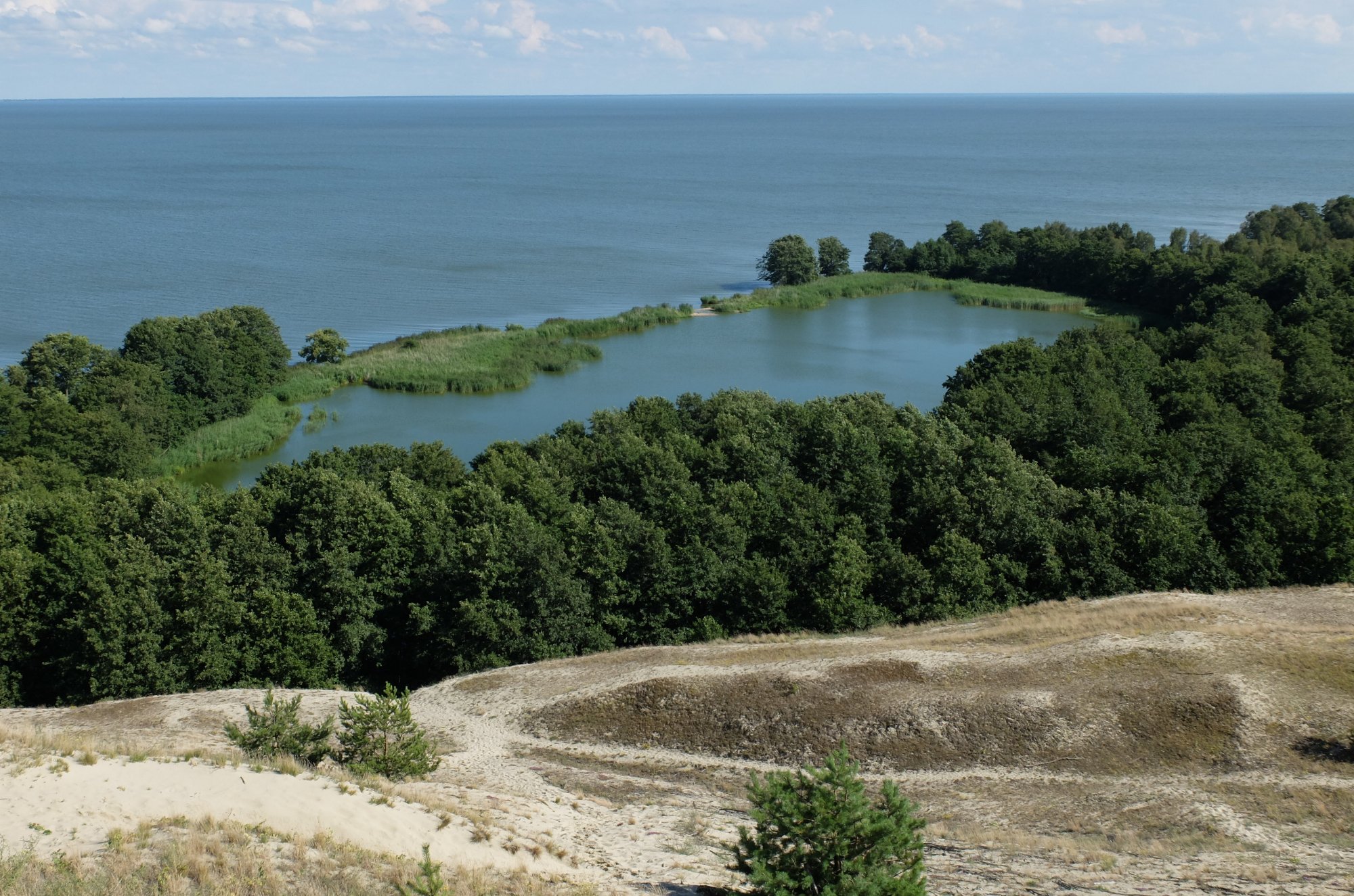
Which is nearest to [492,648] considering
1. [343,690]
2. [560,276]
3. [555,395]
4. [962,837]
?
[343,690]

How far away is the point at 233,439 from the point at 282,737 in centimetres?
3883

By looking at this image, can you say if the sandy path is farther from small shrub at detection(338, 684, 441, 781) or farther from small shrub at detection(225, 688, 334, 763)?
small shrub at detection(338, 684, 441, 781)

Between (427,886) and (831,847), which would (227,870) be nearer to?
(427,886)

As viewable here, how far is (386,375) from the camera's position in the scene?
2699 inches

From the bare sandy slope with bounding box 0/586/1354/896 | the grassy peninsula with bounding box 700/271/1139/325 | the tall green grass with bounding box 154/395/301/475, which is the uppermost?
the grassy peninsula with bounding box 700/271/1139/325

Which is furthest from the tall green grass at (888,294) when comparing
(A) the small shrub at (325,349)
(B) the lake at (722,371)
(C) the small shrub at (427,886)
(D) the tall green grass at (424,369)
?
(C) the small shrub at (427,886)

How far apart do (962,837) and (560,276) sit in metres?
89.7

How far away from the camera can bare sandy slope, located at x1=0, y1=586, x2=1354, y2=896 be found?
60.4 ft

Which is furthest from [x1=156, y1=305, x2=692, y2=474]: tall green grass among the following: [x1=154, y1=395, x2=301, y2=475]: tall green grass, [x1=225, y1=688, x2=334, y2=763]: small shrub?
[x1=225, y1=688, x2=334, y2=763]: small shrub

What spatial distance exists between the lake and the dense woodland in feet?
44.4

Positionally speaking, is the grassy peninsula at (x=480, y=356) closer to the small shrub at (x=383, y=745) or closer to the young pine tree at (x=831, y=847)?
the small shrub at (x=383, y=745)

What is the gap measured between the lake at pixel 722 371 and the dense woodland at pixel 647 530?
44.4 ft

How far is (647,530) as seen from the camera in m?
33.9

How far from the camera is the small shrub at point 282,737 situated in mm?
21391
